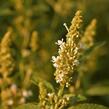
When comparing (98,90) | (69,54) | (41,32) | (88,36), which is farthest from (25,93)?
(41,32)

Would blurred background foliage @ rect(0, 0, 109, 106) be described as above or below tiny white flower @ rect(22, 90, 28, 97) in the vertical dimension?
above

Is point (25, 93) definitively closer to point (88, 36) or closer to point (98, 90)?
point (88, 36)

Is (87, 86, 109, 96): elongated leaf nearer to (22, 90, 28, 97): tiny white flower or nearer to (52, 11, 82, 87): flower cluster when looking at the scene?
(22, 90, 28, 97): tiny white flower

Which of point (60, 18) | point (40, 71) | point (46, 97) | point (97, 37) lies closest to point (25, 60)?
point (40, 71)

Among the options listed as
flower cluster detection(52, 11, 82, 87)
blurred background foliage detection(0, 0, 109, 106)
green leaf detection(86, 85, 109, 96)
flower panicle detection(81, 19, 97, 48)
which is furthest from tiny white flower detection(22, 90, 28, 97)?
flower cluster detection(52, 11, 82, 87)

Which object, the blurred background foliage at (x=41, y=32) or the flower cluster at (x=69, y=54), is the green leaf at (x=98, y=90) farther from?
the flower cluster at (x=69, y=54)

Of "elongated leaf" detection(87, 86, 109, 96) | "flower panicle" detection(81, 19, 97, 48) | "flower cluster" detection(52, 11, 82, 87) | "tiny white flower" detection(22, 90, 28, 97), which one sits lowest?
"flower cluster" detection(52, 11, 82, 87)

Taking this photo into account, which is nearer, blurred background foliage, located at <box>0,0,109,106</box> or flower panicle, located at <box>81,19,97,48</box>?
flower panicle, located at <box>81,19,97,48</box>
